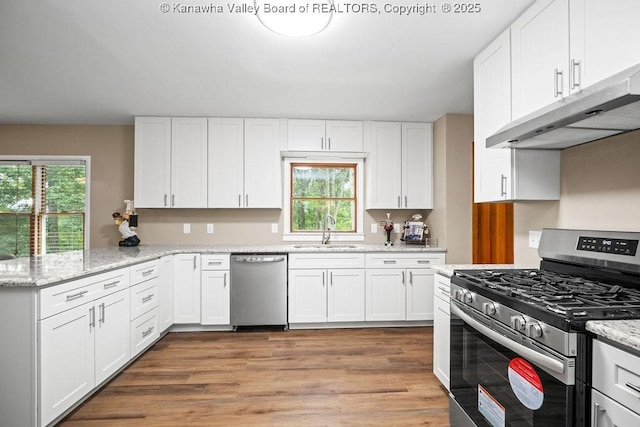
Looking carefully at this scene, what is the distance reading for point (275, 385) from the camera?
256 centimetres

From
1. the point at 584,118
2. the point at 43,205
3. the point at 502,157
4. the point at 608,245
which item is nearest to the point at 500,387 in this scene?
the point at 608,245

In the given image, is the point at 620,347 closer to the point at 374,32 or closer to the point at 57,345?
the point at 374,32

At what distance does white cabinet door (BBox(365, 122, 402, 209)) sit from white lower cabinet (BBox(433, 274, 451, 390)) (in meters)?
1.88

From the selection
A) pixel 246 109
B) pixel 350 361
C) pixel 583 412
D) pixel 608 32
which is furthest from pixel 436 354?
pixel 246 109

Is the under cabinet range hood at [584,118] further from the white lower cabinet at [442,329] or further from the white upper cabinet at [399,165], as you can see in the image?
the white upper cabinet at [399,165]

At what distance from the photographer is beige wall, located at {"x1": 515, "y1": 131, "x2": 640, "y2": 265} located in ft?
5.56

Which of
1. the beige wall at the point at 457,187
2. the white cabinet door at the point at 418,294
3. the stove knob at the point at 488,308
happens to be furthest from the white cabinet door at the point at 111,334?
the beige wall at the point at 457,187

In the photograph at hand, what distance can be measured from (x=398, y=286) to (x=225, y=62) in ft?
9.13

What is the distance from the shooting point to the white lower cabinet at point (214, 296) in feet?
12.4

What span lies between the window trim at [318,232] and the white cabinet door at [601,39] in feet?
9.65

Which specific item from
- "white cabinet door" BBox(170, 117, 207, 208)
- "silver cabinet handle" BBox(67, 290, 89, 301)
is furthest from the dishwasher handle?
"silver cabinet handle" BBox(67, 290, 89, 301)

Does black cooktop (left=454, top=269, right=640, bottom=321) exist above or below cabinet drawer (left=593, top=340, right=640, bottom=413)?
above

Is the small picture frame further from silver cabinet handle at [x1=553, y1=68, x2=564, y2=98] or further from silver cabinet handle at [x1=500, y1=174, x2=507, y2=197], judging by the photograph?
silver cabinet handle at [x1=553, y1=68, x2=564, y2=98]

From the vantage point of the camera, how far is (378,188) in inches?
167
